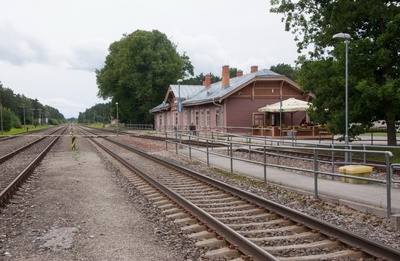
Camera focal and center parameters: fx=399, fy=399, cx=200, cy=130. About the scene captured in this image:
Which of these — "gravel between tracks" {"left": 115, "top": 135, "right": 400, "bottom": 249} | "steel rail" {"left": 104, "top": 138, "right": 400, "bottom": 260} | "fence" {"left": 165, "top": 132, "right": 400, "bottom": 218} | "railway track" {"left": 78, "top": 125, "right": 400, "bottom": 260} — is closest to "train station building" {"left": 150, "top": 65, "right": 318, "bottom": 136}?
"fence" {"left": 165, "top": 132, "right": 400, "bottom": 218}

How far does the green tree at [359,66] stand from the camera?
55.2 ft

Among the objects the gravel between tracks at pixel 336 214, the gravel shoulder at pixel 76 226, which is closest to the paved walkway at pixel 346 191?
the gravel between tracks at pixel 336 214

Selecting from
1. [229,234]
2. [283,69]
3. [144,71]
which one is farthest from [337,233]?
[283,69]

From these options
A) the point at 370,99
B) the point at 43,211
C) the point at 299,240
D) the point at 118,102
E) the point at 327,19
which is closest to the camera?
the point at 299,240

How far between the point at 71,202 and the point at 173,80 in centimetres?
5507

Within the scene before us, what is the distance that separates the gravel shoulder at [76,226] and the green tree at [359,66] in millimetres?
11560

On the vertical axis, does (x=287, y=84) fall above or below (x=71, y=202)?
above

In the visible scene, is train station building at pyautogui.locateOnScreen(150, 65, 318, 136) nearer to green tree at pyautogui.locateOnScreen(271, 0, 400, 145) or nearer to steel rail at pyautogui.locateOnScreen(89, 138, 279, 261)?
green tree at pyautogui.locateOnScreen(271, 0, 400, 145)

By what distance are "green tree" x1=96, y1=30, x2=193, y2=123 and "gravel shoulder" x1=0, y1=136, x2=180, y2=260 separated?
50.7 meters

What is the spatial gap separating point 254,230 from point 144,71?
58311 mm

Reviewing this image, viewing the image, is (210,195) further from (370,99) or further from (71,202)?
(370,99)

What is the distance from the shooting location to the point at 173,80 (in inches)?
2491

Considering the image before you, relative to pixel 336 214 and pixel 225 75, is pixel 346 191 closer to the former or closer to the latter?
pixel 336 214

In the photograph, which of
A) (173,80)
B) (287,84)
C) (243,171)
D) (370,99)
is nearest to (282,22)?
(370,99)
